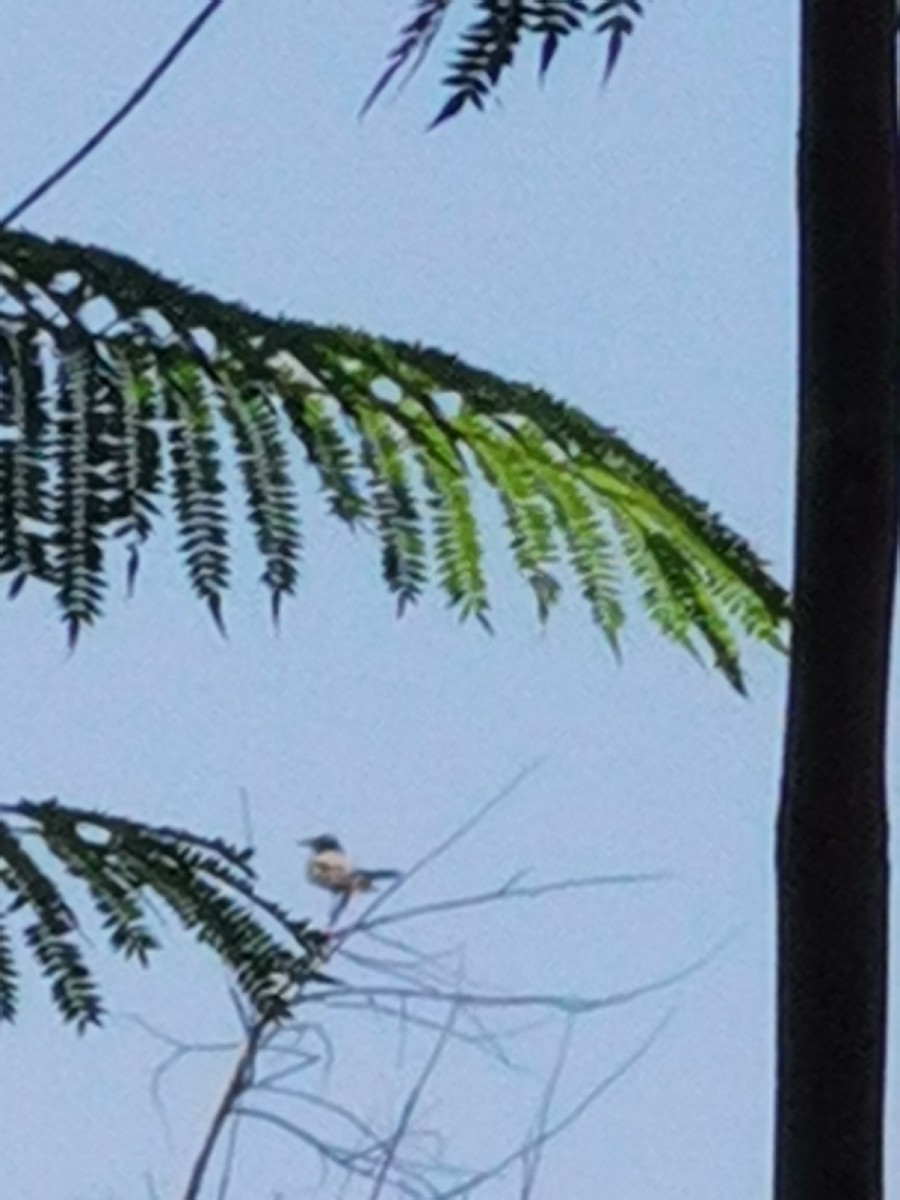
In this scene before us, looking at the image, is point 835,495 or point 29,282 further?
point 29,282

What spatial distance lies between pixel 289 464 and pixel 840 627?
374mm

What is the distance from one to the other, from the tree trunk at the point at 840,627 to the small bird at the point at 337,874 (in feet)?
1.83

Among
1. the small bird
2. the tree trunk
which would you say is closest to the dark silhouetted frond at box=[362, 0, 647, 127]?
the tree trunk

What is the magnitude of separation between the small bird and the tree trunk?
0.56 metres

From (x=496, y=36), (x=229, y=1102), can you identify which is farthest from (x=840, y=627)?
(x=229, y=1102)

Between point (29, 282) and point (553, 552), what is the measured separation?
16 centimetres

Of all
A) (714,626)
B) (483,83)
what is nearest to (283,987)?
(714,626)

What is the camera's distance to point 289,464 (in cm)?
76

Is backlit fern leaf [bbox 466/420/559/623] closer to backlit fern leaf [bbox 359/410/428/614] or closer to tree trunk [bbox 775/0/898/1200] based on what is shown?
backlit fern leaf [bbox 359/410/428/614]

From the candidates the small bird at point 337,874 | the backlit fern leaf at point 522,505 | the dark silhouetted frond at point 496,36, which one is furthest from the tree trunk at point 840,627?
the small bird at point 337,874

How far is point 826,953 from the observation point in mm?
385

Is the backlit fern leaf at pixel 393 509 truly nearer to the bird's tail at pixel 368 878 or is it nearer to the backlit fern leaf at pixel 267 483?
the backlit fern leaf at pixel 267 483

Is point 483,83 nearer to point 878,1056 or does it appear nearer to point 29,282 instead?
point 878,1056

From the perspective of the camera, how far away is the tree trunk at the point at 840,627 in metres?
0.38
